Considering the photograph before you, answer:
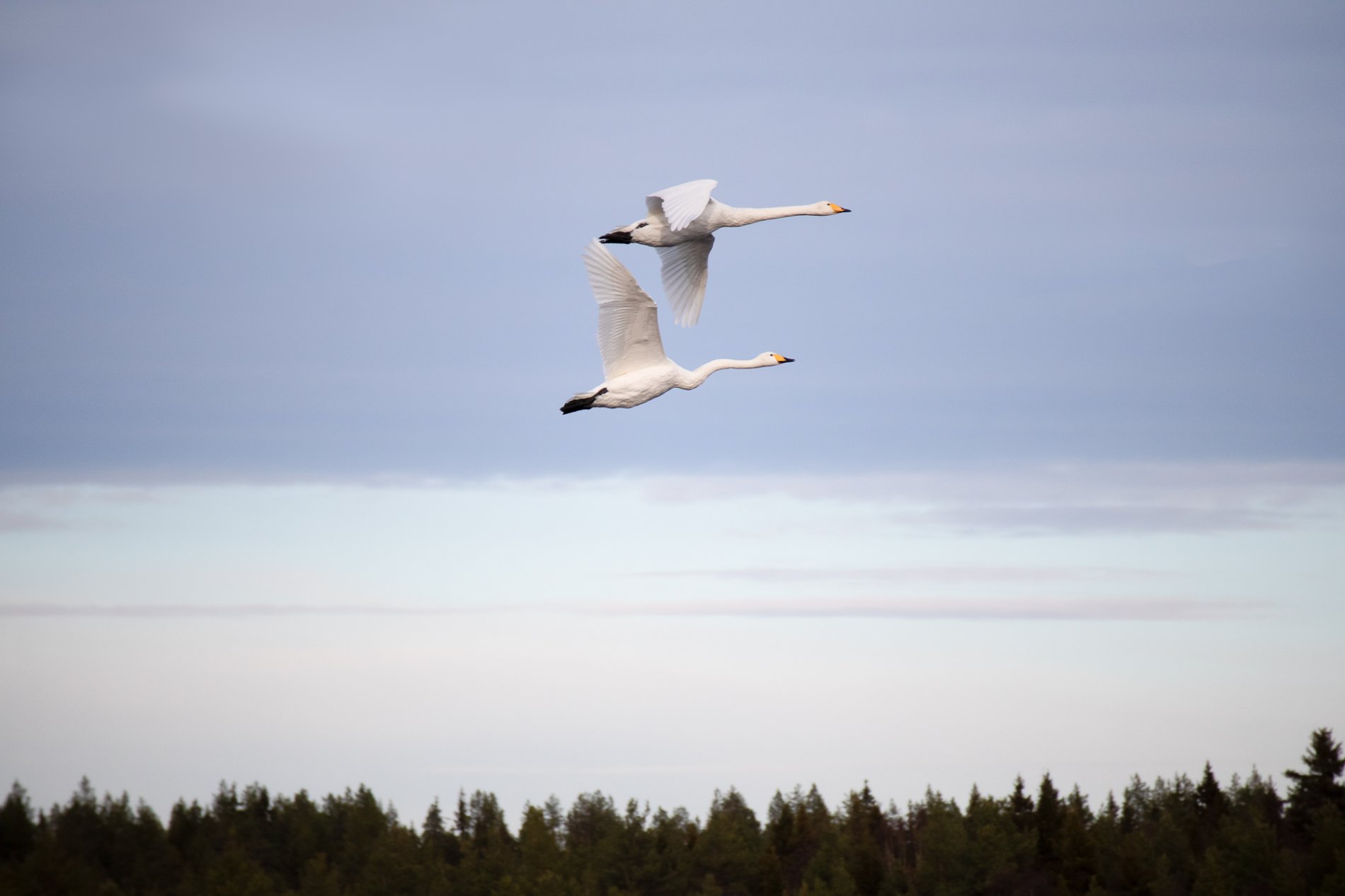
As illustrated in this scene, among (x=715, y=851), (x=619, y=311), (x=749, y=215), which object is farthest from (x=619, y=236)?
(x=715, y=851)

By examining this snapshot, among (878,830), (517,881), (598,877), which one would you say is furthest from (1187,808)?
(517,881)

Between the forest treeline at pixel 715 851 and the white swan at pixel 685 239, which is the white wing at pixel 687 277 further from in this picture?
the forest treeline at pixel 715 851

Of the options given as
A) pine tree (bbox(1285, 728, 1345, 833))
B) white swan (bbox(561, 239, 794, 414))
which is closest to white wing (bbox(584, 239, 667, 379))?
white swan (bbox(561, 239, 794, 414))

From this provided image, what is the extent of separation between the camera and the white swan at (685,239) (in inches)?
1421

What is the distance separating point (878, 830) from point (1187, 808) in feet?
83.6

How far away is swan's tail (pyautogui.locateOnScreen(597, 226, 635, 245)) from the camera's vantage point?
36.0 metres

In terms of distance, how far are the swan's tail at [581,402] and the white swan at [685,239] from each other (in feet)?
9.90

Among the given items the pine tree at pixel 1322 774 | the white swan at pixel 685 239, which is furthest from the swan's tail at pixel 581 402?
the pine tree at pixel 1322 774

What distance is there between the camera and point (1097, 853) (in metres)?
104

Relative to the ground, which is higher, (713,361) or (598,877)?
(713,361)

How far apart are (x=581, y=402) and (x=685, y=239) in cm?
470

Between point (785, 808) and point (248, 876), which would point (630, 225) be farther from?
point (785, 808)

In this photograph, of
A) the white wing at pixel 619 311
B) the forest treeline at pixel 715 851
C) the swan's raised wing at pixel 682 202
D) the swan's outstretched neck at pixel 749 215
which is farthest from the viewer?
the forest treeline at pixel 715 851

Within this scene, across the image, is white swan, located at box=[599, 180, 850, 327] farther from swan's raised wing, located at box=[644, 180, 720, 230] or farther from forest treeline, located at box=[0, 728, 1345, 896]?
forest treeline, located at box=[0, 728, 1345, 896]
